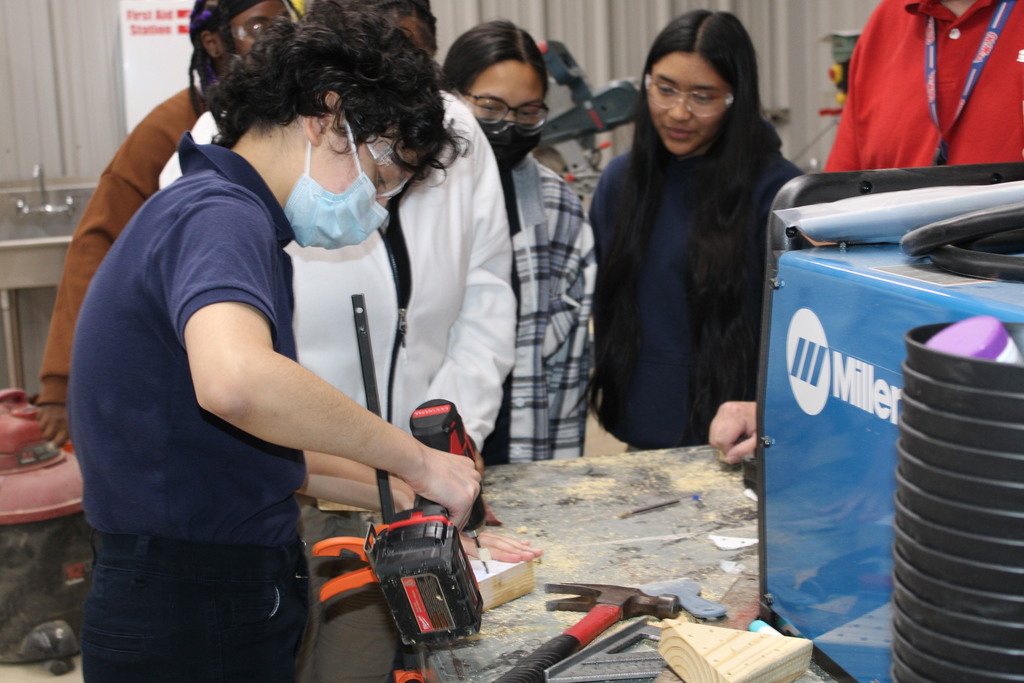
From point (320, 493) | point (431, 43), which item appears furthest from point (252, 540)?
point (431, 43)

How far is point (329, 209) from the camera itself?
42.4 inches

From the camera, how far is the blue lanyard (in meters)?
1.47

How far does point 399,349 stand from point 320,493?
1.10 ft

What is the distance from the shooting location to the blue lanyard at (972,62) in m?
1.47

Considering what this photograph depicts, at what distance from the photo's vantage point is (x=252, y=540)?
3.37ft

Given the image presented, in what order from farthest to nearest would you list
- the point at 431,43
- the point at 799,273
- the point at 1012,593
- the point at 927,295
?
the point at 431,43, the point at 799,273, the point at 927,295, the point at 1012,593

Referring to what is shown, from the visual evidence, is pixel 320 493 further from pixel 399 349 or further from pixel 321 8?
pixel 321 8

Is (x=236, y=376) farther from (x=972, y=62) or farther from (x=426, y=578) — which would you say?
(x=972, y=62)

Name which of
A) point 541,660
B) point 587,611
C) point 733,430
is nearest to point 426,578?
point 541,660

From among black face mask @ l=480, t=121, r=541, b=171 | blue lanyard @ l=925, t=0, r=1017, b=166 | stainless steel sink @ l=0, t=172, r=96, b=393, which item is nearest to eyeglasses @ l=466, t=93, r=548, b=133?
black face mask @ l=480, t=121, r=541, b=171

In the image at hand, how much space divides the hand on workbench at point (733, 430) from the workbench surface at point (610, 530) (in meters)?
0.04

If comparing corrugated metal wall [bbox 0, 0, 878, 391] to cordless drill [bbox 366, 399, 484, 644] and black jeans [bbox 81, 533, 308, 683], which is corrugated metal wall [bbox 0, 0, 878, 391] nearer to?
black jeans [bbox 81, 533, 308, 683]

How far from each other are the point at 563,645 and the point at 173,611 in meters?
0.43

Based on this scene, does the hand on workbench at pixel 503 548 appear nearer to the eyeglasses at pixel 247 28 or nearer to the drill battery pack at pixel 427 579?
the drill battery pack at pixel 427 579
